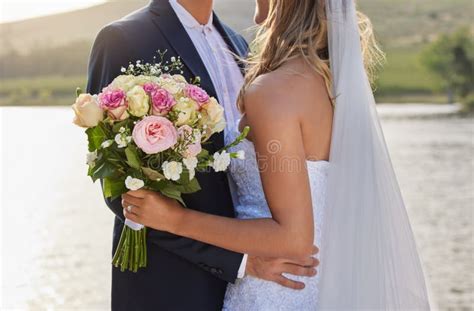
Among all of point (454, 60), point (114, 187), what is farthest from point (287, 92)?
point (454, 60)

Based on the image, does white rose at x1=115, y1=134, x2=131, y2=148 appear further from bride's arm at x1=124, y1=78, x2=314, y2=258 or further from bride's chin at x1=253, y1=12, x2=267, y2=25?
bride's chin at x1=253, y1=12, x2=267, y2=25

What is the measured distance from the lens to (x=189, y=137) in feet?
8.95

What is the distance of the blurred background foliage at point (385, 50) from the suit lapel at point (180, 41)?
27.7 metres

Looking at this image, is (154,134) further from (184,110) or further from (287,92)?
(287,92)

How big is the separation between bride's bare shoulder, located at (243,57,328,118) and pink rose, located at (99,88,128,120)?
417 mm

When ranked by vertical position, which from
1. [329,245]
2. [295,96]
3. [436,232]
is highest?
[295,96]

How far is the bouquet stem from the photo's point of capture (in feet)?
9.89

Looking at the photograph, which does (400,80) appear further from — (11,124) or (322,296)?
(322,296)

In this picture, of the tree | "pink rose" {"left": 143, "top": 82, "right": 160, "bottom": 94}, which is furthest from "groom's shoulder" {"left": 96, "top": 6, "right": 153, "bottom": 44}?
the tree

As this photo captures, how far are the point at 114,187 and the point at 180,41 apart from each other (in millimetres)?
802

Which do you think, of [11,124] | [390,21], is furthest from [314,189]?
[390,21]

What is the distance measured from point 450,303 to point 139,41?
8801 millimetres

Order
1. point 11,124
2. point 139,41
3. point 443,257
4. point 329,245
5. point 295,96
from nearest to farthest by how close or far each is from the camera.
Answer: point 295,96 → point 329,245 → point 139,41 → point 443,257 → point 11,124

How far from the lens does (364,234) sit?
2922 millimetres
